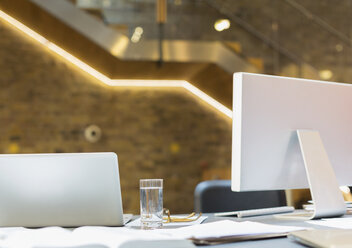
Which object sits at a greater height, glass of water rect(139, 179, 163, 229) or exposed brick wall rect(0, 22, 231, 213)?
exposed brick wall rect(0, 22, 231, 213)

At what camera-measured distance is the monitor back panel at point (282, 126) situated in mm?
1476

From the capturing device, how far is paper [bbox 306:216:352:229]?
4.52 feet

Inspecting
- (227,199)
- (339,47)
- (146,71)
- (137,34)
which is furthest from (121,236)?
(339,47)

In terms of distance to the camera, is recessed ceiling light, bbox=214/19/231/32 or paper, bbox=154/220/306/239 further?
recessed ceiling light, bbox=214/19/231/32

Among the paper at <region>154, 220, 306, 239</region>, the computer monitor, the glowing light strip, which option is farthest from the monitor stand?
the glowing light strip

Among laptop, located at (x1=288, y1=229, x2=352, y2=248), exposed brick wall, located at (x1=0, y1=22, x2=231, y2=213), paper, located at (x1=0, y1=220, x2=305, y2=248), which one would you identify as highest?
exposed brick wall, located at (x1=0, y1=22, x2=231, y2=213)

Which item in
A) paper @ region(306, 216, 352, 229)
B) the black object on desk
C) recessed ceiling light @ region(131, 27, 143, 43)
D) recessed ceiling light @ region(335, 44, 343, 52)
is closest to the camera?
paper @ region(306, 216, 352, 229)

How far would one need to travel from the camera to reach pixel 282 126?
1558 mm

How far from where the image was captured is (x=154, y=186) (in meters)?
1.49

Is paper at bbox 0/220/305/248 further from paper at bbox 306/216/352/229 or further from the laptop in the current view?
paper at bbox 306/216/352/229

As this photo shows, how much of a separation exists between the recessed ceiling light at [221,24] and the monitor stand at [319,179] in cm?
427

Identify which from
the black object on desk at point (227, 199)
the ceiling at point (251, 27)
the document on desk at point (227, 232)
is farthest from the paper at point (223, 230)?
the ceiling at point (251, 27)

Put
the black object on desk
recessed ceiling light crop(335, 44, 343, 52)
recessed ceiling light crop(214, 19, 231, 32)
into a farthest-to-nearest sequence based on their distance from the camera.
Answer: recessed ceiling light crop(335, 44, 343, 52)
recessed ceiling light crop(214, 19, 231, 32)
the black object on desk

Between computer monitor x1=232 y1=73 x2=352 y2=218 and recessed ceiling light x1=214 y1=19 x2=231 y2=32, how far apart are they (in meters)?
4.13
